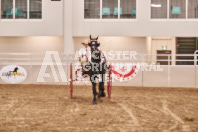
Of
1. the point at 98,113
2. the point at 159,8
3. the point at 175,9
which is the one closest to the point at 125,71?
the point at 159,8

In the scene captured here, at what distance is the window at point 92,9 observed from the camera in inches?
869

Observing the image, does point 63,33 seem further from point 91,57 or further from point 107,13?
point 91,57

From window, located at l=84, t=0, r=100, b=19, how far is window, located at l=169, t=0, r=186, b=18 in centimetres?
404

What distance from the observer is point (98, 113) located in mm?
10195

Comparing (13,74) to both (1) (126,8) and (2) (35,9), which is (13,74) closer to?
(2) (35,9)

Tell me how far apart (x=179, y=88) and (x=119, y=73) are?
2.84 metres

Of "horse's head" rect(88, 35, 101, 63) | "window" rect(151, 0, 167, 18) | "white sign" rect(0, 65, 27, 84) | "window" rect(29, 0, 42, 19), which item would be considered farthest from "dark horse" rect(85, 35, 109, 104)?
"window" rect(29, 0, 42, 19)

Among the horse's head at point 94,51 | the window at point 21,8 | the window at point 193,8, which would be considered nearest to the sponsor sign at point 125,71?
the window at point 193,8

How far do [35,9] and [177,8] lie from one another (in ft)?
25.8

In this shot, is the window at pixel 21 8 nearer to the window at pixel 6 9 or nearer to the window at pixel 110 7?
the window at pixel 6 9

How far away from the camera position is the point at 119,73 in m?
18.8

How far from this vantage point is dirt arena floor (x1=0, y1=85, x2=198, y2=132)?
327 inches

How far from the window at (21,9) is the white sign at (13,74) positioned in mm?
4301

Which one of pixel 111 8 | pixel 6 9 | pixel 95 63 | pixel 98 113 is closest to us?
pixel 98 113
